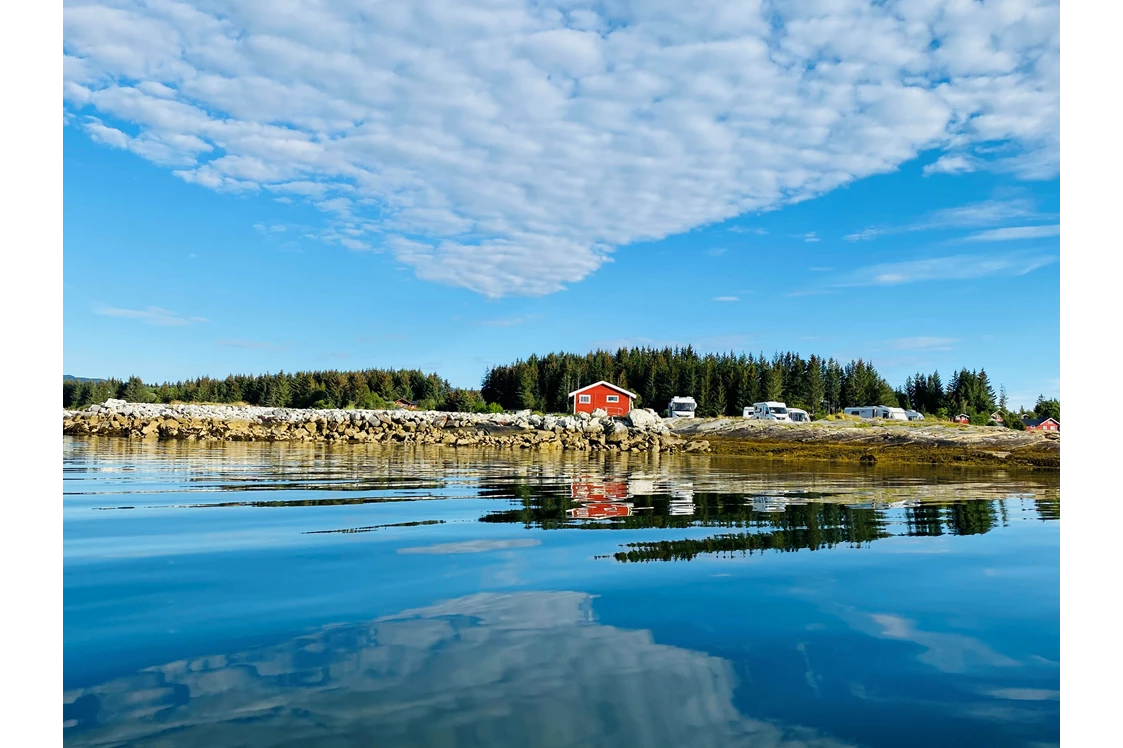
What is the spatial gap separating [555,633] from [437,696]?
1133 mm

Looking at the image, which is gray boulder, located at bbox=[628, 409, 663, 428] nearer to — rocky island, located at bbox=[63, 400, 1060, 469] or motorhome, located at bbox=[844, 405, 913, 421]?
rocky island, located at bbox=[63, 400, 1060, 469]

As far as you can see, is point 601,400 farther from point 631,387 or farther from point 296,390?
point 296,390

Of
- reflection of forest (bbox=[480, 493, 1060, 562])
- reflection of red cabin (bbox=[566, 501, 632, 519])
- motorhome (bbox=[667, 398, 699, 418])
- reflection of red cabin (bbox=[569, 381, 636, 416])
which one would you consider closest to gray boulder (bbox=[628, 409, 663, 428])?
reflection of red cabin (bbox=[569, 381, 636, 416])

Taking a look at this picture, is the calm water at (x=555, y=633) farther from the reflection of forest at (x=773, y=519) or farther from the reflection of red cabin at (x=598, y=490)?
the reflection of red cabin at (x=598, y=490)

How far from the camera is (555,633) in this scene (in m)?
4.25

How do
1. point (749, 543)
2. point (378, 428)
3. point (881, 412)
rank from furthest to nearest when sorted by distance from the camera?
point (881, 412), point (378, 428), point (749, 543)

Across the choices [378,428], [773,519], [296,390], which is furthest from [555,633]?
[296,390]

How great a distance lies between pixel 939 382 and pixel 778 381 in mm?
30249

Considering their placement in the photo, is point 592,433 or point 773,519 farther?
point 592,433

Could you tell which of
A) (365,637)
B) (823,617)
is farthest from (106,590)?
(823,617)

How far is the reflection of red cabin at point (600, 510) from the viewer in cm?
1012

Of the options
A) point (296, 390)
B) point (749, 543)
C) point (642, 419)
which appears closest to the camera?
point (749, 543)
